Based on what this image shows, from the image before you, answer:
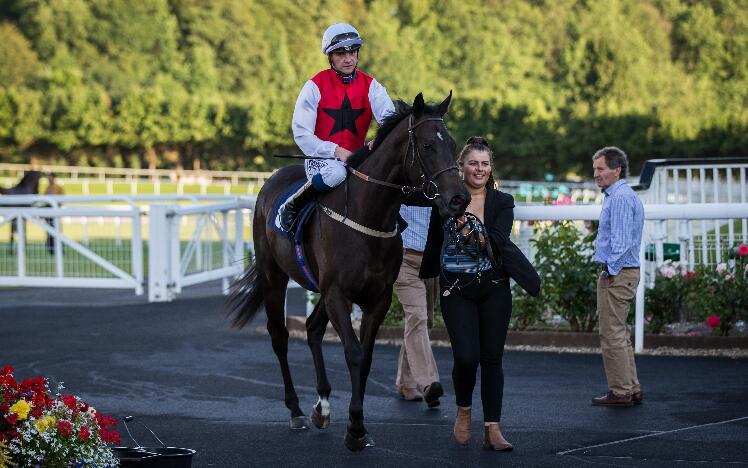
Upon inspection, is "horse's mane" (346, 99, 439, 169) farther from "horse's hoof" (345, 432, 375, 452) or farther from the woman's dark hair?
"horse's hoof" (345, 432, 375, 452)

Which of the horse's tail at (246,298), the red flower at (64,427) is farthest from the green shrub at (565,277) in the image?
the red flower at (64,427)

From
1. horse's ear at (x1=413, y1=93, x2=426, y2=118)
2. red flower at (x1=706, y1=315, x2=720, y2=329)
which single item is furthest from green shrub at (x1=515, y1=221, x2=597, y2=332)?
horse's ear at (x1=413, y1=93, x2=426, y2=118)

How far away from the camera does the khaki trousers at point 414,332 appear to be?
27.1 feet

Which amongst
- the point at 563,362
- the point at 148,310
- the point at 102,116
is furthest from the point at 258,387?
the point at 102,116

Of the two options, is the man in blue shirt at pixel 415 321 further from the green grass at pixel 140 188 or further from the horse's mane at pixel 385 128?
the green grass at pixel 140 188

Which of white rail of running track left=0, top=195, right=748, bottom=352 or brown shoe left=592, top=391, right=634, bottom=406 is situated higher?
white rail of running track left=0, top=195, right=748, bottom=352

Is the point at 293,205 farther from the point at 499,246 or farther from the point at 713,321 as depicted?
the point at 713,321

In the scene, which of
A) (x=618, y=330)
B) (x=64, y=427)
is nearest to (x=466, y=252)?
(x=618, y=330)

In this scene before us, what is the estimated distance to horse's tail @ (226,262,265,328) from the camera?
29.5 feet

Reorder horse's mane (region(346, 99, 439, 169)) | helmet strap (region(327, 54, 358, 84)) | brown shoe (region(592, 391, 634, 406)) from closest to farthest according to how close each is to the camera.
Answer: horse's mane (region(346, 99, 439, 169)) → helmet strap (region(327, 54, 358, 84)) → brown shoe (region(592, 391, 634, 406))

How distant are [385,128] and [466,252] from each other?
2.82ft

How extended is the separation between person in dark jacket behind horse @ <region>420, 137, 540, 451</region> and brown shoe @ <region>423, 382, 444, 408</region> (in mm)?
1168

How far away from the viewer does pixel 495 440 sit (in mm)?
6797

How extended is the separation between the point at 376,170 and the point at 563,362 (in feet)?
11.8
